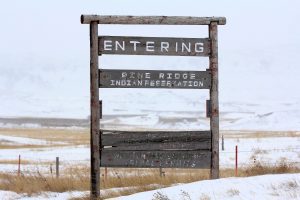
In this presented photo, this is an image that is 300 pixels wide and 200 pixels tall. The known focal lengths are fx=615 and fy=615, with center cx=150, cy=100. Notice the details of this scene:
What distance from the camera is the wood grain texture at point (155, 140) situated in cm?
1072

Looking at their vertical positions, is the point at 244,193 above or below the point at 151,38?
below

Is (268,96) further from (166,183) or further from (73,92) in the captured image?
(166,183)

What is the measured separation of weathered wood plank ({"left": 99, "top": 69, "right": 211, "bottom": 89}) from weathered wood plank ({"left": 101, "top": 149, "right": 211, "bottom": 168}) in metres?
1.16

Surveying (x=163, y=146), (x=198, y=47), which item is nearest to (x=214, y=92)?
(x=198, y=47)

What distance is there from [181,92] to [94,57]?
170430 millimetres

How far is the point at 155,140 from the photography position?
10.8m

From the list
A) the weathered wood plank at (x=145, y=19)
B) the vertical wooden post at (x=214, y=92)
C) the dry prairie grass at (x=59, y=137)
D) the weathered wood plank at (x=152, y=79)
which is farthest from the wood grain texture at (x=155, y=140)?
the dry prairie grass at (x=59, y=137)

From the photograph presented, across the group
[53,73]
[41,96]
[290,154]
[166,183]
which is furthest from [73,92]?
[166,183]

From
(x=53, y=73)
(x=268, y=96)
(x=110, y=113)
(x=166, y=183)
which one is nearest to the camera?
(x=166, y=183)

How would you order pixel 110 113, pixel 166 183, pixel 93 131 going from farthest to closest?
pixel 110 113
pixel 166 183
pixel 93 131

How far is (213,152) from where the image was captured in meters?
10.9

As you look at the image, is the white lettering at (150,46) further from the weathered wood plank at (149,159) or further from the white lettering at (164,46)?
the weathered wood plank at (149,159)

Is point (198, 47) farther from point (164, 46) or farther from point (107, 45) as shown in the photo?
point (107, 45)

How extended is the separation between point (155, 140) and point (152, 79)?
1.07m
